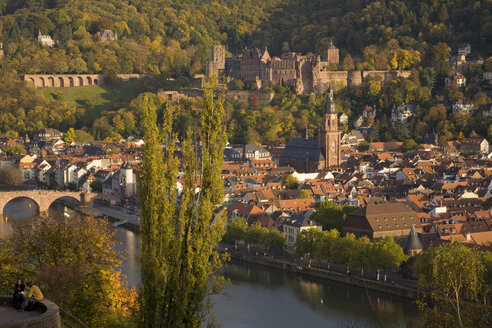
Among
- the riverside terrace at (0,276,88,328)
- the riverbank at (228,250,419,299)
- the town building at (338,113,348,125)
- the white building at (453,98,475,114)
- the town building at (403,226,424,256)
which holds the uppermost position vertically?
the white building at (453,98,475,114)

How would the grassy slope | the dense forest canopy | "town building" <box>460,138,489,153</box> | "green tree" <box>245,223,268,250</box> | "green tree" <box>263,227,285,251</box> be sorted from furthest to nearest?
the grassy slope
the dense forest canopy
"town building" <box>460,138,489,153</box>
"green tree" <box>245,223,268,250</box>
"green tree" <box>263,227,285,251</box>

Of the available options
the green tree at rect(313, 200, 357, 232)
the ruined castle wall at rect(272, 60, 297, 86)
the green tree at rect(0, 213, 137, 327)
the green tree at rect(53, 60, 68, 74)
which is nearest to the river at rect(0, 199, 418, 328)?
the green tree at rect(313, 200, 357, 232)

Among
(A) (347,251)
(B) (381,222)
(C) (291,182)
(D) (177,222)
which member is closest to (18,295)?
(D) (177,222)

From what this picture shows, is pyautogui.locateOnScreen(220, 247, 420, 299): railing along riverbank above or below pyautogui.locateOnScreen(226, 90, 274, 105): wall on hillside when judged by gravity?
below

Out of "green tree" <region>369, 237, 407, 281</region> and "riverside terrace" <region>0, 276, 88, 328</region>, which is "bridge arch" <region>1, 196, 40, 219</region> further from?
"riverside terrace" <region>0, 276, 88, 328</region>

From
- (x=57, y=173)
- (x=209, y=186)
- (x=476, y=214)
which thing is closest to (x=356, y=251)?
(x=476, y=214)

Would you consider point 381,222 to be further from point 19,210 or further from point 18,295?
point 18,295
